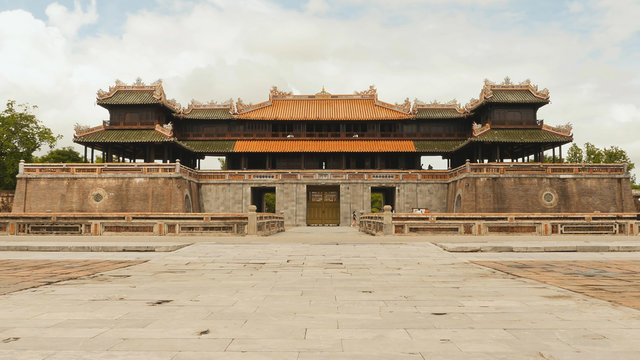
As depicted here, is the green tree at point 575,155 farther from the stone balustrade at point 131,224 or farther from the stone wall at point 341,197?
the stone balustrade at point 131,224

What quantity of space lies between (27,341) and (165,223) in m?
18.5

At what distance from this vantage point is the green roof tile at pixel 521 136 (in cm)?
3956

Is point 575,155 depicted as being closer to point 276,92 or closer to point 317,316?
point 276,92

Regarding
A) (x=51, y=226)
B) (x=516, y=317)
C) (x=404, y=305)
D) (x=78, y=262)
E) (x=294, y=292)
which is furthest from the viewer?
(x=51, y=226)

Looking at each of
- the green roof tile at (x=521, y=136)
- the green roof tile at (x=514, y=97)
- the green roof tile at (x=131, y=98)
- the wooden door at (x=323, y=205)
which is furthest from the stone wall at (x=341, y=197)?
the green roof tile at (x=131, y=98)

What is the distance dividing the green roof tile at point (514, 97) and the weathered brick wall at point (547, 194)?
8.52 metres

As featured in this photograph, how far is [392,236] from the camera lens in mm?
21141

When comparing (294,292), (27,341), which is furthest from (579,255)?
(27,341)

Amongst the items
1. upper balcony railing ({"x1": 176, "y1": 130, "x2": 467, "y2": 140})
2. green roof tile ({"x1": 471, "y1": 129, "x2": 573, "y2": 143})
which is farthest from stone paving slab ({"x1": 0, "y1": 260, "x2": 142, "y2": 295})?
upper balcony railing ({"x1": 176, "y1": 130, "x2": 467, "y2": 140})

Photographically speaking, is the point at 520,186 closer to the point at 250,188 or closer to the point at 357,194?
the point at 357,194

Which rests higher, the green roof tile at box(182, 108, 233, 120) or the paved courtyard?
the green roof tile at box(182, 108, 233, 120)

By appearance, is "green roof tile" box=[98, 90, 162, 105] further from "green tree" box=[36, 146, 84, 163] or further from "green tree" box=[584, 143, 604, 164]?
"green tree" box=[584, 143, 604, 164]

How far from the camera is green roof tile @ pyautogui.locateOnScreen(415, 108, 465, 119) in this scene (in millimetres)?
45625

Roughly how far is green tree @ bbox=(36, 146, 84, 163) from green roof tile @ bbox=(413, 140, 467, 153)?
45.8 m
